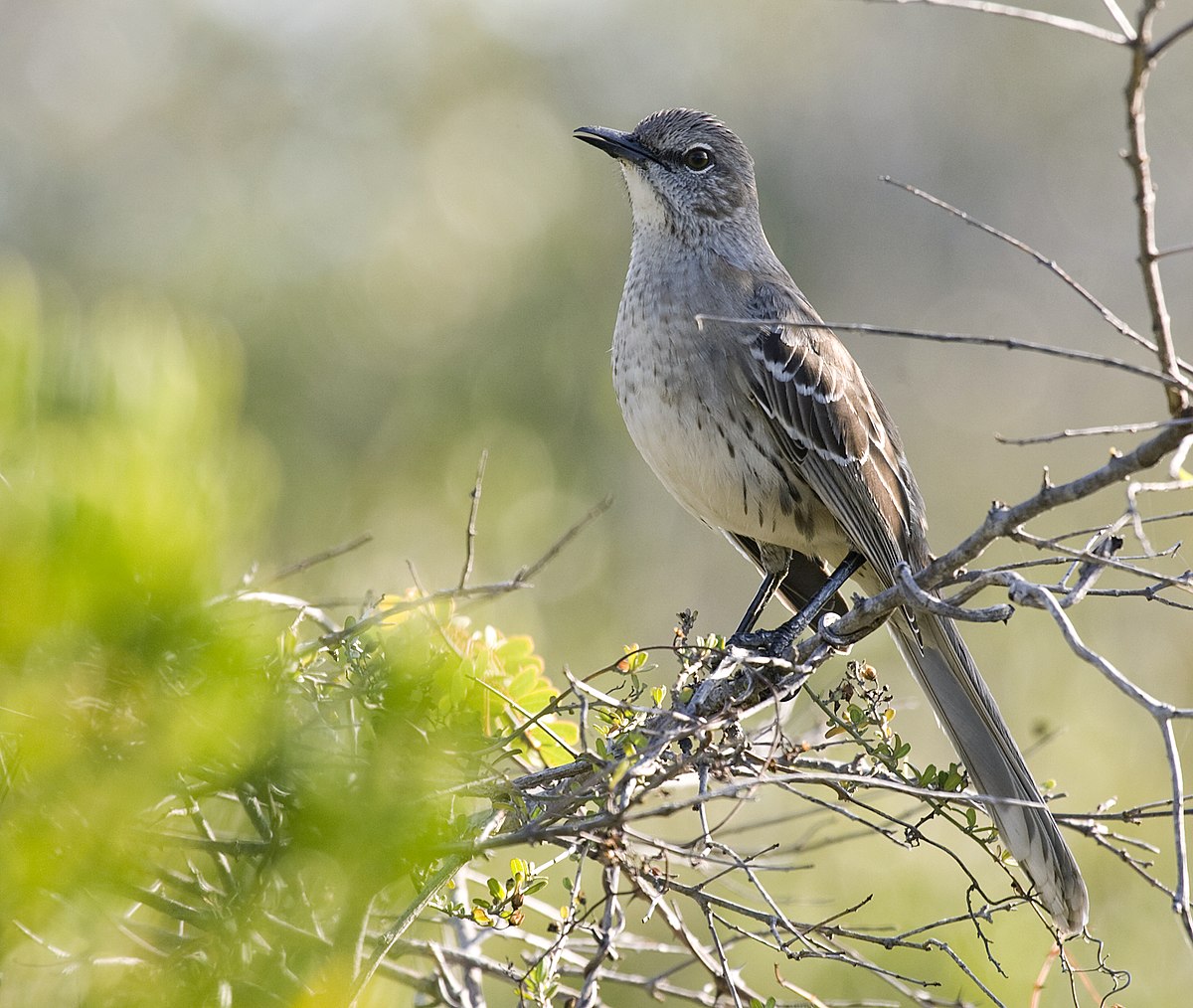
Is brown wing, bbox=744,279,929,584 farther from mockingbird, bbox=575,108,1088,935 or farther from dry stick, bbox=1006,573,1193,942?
dry stick, bbox=1006,573,1193,942

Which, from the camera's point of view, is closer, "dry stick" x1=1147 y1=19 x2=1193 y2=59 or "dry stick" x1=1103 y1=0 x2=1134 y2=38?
"dry stick" x1=1147 y1=19 x2=1193 y2=59

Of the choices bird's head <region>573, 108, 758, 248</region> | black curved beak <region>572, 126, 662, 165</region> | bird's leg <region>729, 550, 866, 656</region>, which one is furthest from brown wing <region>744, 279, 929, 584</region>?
black curved beak <region>572, 126, 662, 165</region>

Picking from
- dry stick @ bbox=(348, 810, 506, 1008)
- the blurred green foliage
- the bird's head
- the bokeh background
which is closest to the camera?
the blurred green foliage

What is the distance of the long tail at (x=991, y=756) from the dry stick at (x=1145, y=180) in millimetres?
1550

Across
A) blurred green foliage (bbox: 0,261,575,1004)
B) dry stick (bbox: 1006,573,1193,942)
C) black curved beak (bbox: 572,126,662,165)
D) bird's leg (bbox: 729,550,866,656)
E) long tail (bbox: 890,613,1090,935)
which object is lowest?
blurred green foliage (bbox: 0,261,575,1004)

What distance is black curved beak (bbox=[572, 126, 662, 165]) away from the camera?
4426 mm

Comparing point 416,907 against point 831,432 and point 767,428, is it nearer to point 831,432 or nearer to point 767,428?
point 767,428

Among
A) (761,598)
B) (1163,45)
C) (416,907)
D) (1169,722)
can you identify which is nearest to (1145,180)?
(1163,45)

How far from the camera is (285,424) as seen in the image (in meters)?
6.97

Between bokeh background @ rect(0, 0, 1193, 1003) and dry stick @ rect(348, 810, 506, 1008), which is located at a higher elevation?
bokeh background @ rect(0, 0, 1193, 1003)

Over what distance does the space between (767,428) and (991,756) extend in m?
1.17

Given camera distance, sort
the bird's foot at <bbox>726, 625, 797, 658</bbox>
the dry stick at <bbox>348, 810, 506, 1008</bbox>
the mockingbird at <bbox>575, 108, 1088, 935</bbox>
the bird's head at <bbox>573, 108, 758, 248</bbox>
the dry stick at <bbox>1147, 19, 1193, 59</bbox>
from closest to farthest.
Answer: the dry stick at <bbox>1147, 19, 1193, 59</bbox>
the dry stick at <bbox>348, 810, 506, 1008</bbox>
the mockingbird at <bbox>575, 108, 1088, 935</bbox>
the bird's foot at <bbox>726, 625, 797, 658</bbox>
the bird's head at <bbox>573, 108, 758, 248</bbox>

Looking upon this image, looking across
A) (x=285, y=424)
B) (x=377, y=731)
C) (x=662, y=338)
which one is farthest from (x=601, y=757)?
(x=285, y=424)

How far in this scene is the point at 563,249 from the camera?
8156mm
